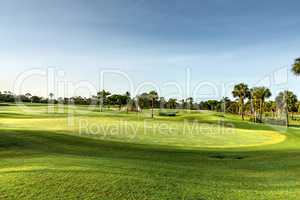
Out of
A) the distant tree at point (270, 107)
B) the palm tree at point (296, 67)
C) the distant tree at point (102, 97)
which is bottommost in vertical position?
the distant tree at point (270, 107)

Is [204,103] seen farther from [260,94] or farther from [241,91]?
[260,94]

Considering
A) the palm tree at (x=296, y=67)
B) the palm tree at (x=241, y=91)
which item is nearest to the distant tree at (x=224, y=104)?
the palm tree at (x=241, y=91)

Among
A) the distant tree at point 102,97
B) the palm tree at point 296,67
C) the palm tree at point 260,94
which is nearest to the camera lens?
the palm tree at point 296,67

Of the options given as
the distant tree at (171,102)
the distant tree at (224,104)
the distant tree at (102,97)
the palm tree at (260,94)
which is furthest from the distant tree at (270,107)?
the distant tree at (102,97)

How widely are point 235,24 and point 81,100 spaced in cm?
5773

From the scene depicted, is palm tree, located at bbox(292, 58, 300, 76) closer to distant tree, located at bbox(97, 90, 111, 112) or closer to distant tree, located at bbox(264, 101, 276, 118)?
distant tree, located at bbox(97, 90, 111, 112)

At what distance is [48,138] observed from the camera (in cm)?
1484

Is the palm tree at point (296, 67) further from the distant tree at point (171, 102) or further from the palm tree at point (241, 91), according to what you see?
the distant tree at point (171, 102)

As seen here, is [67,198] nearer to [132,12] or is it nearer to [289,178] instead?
[289,178]

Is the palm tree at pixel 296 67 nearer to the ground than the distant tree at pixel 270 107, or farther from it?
farther from it

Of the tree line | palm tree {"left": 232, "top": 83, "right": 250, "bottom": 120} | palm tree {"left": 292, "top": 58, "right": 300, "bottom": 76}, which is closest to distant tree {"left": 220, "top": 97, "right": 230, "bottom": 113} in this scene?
the tree line

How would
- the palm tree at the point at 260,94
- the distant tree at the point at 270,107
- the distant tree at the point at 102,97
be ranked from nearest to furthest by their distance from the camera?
the palm tree at the point at 260,94 → the distant tree at the point at 102,97 → the distant tree at the point at 270,107

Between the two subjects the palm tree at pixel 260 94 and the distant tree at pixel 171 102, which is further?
the distant tree at pixel 171 102

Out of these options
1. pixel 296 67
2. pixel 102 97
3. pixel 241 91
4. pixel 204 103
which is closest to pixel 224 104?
pixel 204 103
